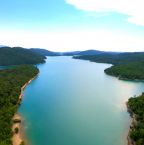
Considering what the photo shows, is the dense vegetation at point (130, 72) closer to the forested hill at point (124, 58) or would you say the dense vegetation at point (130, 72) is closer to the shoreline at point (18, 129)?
the forested hill at point (124, 58)

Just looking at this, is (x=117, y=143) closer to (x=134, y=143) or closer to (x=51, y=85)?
(x=134, y=143)

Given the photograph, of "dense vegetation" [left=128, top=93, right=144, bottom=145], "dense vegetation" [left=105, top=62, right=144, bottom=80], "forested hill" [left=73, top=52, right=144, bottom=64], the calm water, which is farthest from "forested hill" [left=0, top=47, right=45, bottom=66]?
"dense vegetation" [left=128, top=93, right=144, bottom=145]

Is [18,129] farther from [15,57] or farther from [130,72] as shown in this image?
[15,57]

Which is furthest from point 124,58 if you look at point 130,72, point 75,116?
point 75,116

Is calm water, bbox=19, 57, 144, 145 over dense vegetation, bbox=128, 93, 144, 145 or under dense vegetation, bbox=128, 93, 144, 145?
under

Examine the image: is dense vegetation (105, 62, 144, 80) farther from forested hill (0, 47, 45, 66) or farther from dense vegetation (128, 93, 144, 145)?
forested hill (0, 47, 45, 66)

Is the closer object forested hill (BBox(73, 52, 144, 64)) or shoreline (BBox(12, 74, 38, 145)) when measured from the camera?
shoreline (BBox(12, 74, 38, 145))

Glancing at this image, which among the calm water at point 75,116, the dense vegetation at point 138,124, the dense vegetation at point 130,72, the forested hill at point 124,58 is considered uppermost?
the forested hill at point 124,58

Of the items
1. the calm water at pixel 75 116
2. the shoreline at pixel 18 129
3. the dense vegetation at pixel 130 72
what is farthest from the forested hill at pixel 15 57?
the shoreline at pixel 18 129

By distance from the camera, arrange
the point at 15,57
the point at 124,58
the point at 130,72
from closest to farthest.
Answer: the point at 130,72, the point at 15,57, the point at 124,58

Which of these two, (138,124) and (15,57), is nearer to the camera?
(138,124)

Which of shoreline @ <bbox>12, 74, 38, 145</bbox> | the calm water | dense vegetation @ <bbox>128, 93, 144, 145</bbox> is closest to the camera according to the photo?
dense vegetation @ <bbox>128, 93, 144, 145</bbox>
